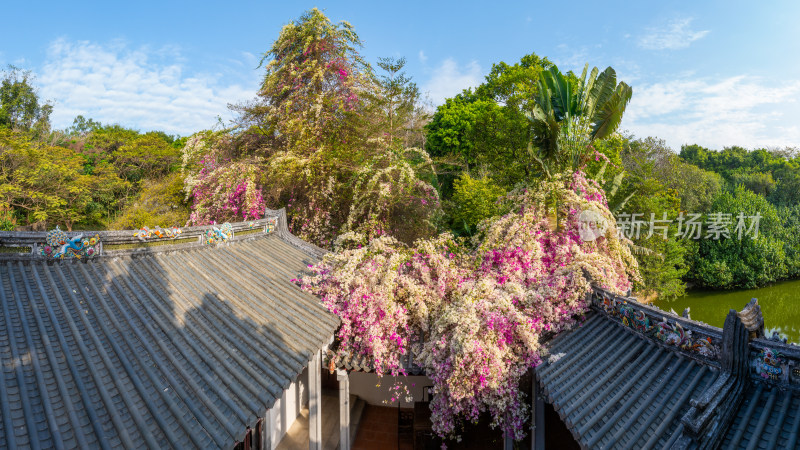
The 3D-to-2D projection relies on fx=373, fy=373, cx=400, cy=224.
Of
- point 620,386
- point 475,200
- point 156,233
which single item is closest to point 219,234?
point 156,233

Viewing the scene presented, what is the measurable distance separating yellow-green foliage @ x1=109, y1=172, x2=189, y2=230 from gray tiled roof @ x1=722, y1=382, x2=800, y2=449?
1881 centimetres

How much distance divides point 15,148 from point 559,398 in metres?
28.0

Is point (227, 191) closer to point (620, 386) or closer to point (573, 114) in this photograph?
point (573, 114)

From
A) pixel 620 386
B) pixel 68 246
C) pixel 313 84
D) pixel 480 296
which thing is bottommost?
pixel 620 386

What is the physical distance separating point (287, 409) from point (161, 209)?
15.5 meters

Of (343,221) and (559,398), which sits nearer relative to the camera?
(559,398)

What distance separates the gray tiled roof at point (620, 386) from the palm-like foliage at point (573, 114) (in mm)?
5493

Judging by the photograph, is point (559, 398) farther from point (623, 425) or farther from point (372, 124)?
point (372, 124)

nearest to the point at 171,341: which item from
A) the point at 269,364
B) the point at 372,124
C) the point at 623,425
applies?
the point at 269,364

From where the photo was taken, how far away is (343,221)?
568 inches

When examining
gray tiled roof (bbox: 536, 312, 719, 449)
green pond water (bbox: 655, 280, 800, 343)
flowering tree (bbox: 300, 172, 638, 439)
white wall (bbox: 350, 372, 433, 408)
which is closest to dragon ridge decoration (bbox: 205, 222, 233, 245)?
flowering tree (bbox: 300, 172, 638, 439)

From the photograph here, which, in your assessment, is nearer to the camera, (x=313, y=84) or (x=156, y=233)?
(x=156, y=233)

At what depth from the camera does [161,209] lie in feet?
63.2

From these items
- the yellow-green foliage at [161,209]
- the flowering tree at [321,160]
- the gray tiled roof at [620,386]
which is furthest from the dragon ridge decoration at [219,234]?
the yellow-green foliage at [161,209]
